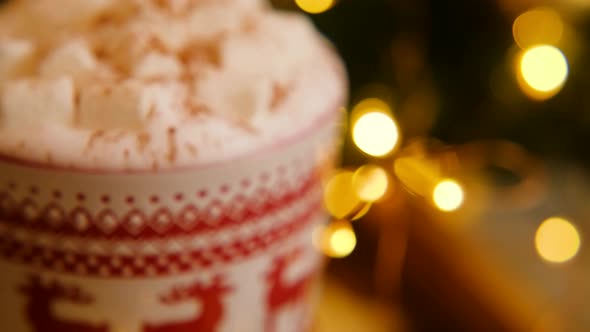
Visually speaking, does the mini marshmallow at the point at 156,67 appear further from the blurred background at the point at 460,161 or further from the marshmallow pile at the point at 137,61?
the blurred background at the point at 460,161

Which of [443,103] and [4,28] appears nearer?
[4,28]

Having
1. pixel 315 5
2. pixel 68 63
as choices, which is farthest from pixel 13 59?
pixel 315 5

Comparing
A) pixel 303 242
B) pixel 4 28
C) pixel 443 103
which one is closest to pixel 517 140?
pixel 443 103

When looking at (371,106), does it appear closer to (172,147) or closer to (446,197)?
(446,197)

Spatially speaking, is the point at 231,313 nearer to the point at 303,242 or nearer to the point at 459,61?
the point at 303,242

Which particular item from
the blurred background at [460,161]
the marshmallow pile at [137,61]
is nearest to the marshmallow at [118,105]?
the marshmallow pile at [137,61]

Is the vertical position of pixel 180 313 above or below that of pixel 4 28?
below

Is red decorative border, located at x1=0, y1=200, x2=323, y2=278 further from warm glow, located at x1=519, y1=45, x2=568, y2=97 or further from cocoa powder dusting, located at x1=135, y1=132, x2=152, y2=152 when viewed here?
warm glow, located at x1=519, y1=45, x2=568, y2=97
